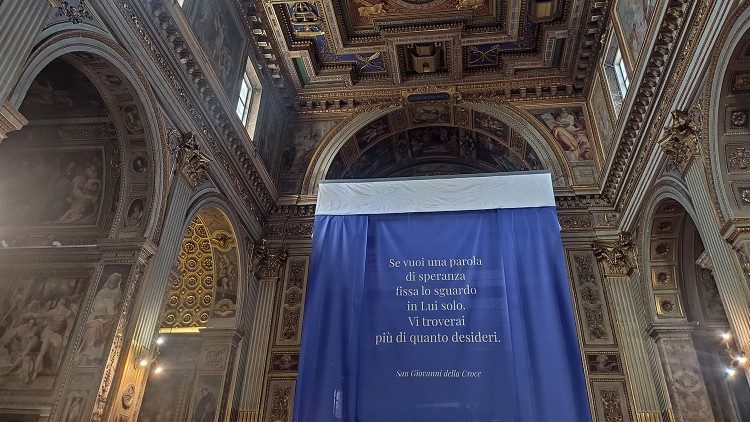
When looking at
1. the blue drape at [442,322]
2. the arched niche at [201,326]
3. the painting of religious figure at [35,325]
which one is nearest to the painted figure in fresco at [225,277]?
the arched niche at [201,326]

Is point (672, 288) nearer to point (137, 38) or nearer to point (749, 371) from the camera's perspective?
point (749, 371)

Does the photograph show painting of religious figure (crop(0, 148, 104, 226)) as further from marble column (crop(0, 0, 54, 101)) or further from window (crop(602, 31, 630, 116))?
window (crop(602, 31, 630, 116))

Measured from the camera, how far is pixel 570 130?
13.5 meters

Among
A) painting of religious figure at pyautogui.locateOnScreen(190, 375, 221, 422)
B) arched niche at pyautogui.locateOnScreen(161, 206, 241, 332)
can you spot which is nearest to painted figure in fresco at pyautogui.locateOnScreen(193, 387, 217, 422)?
painting of religious figure at pyautogui.locateOnScreen(190, 375, 221, 422)

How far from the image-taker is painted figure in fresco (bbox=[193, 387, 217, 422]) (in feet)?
33.9

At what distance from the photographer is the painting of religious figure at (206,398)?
10375 mm

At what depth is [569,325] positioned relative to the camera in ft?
28.6

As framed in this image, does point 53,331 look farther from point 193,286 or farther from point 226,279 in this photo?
point 226,279

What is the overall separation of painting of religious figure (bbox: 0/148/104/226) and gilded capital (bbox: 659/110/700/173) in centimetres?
855

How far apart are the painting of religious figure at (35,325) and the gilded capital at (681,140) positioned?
343 inches

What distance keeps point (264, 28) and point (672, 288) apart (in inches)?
389

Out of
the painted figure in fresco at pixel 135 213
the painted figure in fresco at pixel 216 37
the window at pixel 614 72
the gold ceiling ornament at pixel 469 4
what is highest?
the gold ceiling ornament at pixel 469 4

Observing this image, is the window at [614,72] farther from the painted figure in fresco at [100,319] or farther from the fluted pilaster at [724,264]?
the painted figure in fresco at [100,319]

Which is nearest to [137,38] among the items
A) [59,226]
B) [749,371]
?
[59,226]
